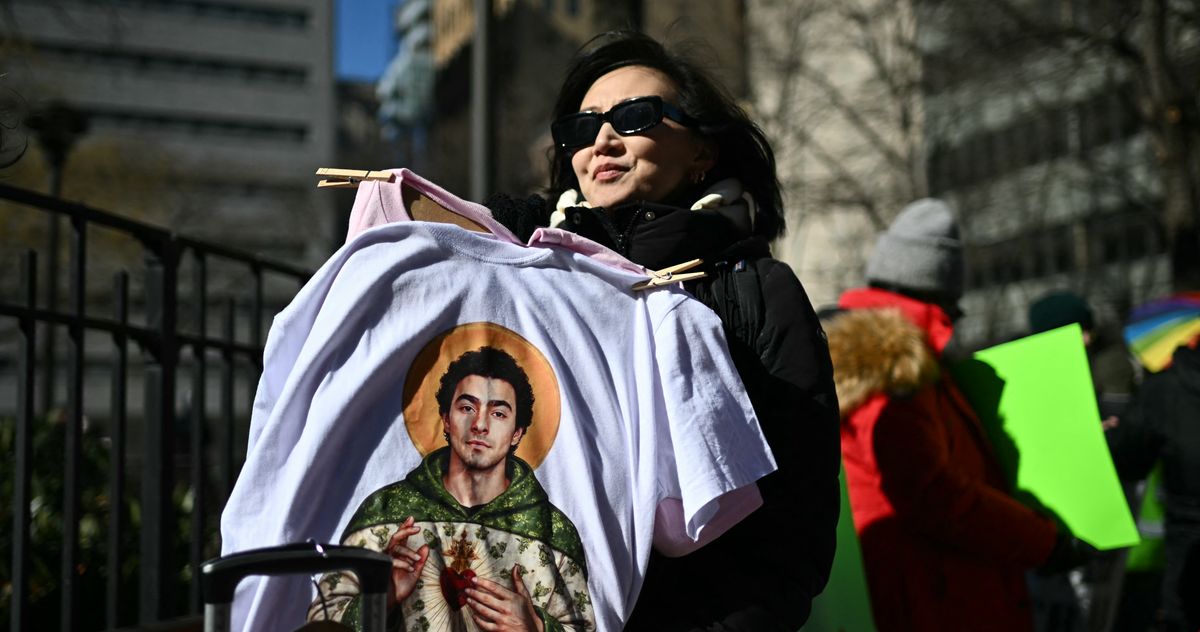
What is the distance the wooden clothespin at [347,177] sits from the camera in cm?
212

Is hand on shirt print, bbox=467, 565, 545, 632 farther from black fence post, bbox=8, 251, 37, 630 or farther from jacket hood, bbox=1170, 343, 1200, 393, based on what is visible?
jacket hood, bbox=1170, 343, 1200, 393

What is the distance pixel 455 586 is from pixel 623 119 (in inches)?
39.9

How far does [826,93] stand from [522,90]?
878 centimetres

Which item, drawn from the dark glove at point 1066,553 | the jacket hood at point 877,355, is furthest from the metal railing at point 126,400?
the dark glove at point 1066,553

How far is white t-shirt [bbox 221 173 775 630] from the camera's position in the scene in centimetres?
189

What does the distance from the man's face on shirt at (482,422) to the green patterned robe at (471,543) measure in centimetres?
3

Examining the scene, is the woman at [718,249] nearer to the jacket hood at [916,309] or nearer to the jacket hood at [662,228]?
the jacket hood at [662,228]

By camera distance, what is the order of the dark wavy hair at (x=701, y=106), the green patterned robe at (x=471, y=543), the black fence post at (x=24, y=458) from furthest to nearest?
1. the black fence post at (x=24, y=458)
2. the dark wavy hair at (x=701, y=106)
3. the green patterned robe at (x=471, y=543)

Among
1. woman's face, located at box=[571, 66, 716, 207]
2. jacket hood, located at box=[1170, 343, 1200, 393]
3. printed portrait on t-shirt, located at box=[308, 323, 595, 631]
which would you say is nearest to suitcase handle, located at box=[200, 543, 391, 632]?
printed portrait on t-shirt, located at box=[308, 323, 595, 631]

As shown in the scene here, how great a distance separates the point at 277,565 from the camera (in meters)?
1.65

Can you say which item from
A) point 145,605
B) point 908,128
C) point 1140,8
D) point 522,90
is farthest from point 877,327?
point 522,90

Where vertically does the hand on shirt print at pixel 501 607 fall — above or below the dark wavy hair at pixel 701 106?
below

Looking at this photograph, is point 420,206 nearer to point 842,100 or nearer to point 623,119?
point 623,119

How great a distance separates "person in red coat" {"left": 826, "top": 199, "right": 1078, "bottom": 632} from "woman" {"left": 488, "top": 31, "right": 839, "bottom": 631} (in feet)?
3.10
